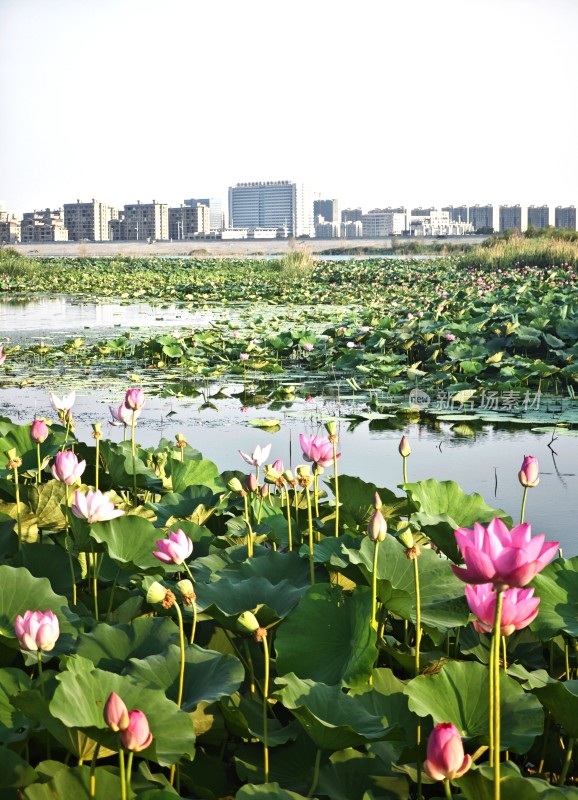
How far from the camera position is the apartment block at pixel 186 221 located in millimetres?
99875

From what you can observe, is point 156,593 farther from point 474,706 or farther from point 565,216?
point 565,216

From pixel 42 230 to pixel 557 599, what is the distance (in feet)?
313

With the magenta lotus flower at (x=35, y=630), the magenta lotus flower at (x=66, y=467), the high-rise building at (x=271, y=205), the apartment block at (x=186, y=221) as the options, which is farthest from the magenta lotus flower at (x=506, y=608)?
the high-rise building at (x=271, y=205)

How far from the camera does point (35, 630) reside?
3.85ft

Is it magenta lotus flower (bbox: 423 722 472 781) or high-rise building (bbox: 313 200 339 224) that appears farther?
high-rise building (bbox: 313 200 339 224)

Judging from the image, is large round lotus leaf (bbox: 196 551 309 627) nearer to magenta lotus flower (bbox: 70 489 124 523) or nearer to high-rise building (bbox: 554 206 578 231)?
magenta lotus flower (bbox: 70 489 124 523)

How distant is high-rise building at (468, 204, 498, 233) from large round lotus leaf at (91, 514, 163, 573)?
108 m

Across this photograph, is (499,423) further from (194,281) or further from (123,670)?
(194,281)

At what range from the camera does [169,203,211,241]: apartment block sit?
99.9 meters

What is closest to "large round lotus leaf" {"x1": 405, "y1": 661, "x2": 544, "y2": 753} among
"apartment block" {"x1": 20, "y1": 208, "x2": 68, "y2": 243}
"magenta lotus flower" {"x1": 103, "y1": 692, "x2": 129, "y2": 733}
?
"magenta lotus flower" {"x1": 103, "y1": 692, "x2": 129, "y2": 733}

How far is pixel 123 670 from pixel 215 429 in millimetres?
3312

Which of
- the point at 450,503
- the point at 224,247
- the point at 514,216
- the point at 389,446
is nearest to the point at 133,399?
the point at 450,503

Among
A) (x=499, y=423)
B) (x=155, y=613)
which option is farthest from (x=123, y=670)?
(x=499, y=423)

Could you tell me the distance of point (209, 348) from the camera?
23.8 feet
